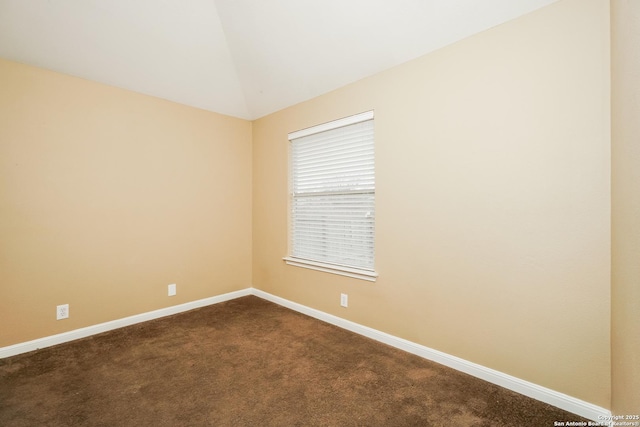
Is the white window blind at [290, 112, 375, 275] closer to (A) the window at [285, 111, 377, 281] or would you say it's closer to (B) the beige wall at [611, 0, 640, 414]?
(A) the window at [285, 111, 377, 281]

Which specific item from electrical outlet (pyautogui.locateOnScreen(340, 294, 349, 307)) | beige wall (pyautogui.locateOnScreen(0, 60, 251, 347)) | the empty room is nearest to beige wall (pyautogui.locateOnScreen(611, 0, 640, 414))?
the empty room

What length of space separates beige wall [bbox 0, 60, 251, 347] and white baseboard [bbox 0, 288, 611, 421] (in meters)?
0.08

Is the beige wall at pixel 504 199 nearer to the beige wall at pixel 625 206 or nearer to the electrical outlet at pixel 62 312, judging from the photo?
the beige wall at pixel 625 206

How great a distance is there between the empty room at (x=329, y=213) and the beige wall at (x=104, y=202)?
0.06ft

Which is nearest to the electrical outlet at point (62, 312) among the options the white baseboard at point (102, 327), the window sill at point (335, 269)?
the white baseboard at point (102, 327)

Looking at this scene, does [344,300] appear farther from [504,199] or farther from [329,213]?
[504,199]

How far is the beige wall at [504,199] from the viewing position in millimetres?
1579

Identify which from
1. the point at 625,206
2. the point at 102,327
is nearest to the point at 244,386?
the point at 102,327

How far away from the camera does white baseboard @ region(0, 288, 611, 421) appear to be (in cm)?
163

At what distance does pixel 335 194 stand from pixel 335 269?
78 centimetres

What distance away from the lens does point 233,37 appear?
9.03 feet

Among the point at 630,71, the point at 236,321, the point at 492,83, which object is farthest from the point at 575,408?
the point at 236,321

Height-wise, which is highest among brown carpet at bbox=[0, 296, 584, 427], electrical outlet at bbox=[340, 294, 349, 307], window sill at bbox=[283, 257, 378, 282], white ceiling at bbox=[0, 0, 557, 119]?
white ceiling at bbox=[0, 0, 557, 119]

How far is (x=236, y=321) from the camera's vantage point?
3.00m
